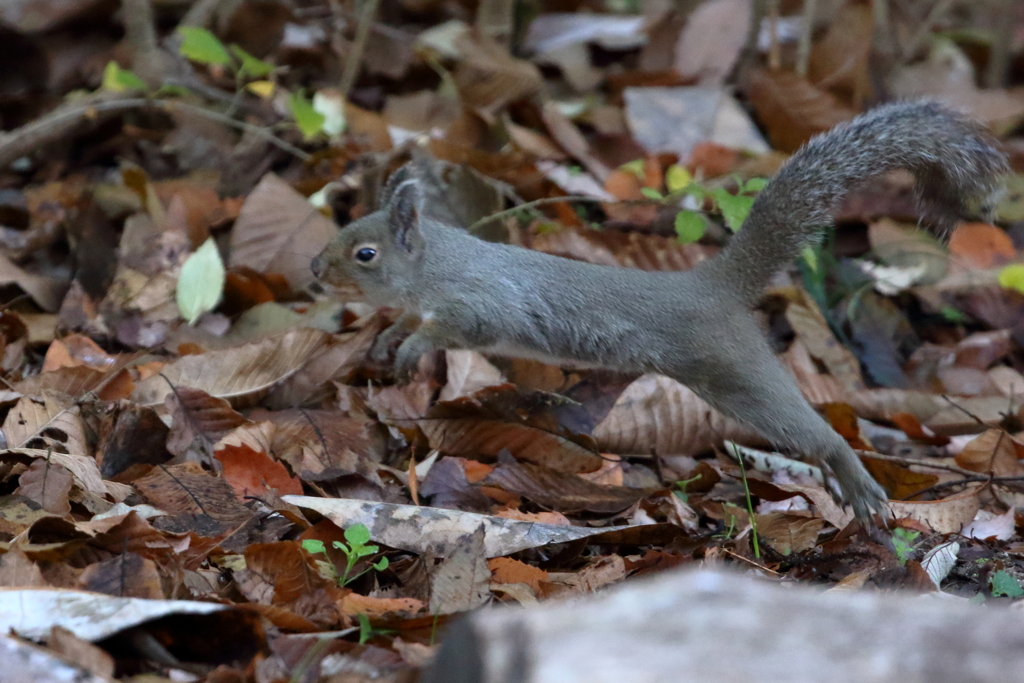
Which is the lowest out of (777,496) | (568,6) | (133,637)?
(777,496)

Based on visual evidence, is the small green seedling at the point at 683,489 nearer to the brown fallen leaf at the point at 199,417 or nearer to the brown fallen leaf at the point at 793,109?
the brown fallen leaf at the point at 199,417

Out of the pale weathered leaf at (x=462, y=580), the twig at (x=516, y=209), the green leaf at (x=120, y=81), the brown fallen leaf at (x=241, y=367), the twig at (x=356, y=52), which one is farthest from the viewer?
the twig at (x=356, y=52)

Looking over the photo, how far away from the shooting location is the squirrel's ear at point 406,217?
3.88m

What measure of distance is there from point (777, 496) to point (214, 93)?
3647 mm

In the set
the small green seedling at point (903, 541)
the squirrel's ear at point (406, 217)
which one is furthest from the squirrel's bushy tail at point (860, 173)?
the squirrel's ear at point (406, 217)

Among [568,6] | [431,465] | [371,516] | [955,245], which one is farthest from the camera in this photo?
[568,6]

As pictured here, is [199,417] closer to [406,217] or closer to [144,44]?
[406,217]

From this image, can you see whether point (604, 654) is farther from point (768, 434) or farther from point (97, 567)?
point (768, 434)

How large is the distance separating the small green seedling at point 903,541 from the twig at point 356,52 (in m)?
3.71

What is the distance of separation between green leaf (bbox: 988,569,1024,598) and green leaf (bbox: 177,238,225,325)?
294 centimetres

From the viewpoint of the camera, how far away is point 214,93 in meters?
5.29

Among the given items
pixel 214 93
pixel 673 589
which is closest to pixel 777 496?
pixel 673 589

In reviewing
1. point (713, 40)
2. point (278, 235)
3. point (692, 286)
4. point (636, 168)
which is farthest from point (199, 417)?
point (713, 40)

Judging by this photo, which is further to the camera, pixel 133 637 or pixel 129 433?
pixel 129 433
